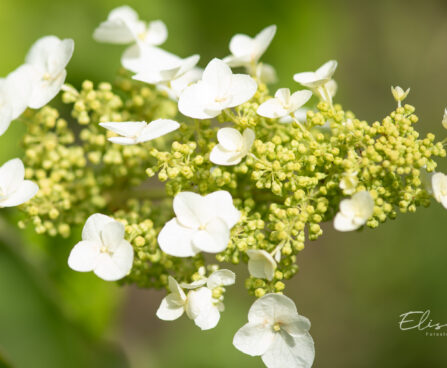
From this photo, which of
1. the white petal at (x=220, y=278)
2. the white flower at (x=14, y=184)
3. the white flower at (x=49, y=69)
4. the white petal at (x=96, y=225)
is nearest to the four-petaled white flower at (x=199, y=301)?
the white petal at (x=220, y=278)

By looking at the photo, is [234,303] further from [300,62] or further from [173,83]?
[173,83]

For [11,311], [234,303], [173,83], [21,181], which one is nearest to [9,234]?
[11,311]

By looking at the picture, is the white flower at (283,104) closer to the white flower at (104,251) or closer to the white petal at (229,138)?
the white petal at (229,138)

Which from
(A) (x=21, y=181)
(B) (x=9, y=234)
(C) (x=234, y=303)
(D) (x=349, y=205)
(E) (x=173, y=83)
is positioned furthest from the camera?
(C) (x=234, y=303)

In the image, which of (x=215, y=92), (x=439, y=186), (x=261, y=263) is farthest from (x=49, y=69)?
(x=439, y=186)

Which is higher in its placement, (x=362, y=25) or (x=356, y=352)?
(x=362, y=25)

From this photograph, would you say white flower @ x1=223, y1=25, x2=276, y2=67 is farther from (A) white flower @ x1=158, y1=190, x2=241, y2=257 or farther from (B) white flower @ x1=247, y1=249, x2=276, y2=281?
(B) white flower @ x1=247, y1=249, x2=276, y2=281

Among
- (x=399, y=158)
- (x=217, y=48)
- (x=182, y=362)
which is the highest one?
(x=217, y=48)
